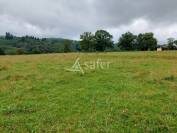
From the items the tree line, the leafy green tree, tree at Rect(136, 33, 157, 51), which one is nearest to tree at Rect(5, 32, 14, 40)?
the tree line

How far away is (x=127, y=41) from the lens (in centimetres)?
8031

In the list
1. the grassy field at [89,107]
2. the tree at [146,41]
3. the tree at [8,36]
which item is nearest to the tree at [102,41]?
the tree at [146,41]

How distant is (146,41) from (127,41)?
207 inches

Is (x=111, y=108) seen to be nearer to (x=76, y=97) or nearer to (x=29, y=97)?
(x=76, y=97)

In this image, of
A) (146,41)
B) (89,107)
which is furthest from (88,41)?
(89,107)

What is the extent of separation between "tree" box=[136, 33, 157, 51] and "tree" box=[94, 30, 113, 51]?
880 centimetres

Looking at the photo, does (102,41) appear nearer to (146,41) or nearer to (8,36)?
(146,41)

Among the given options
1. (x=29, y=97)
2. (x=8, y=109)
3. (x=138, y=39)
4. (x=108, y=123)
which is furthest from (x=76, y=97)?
(x=138, y=39)

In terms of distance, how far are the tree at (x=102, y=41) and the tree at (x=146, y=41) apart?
8.80 metres

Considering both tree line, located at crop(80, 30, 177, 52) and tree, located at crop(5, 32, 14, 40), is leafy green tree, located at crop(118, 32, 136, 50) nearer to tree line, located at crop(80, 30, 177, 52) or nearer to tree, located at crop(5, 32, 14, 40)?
tree line, located at crop(80, 30, 177, 52)

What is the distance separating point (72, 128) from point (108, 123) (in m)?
1.02

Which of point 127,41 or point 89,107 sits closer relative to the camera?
point 89,107

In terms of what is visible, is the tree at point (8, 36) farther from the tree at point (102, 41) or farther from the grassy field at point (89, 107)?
the grassy field at point (89, 107)

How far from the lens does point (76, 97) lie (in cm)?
1110
